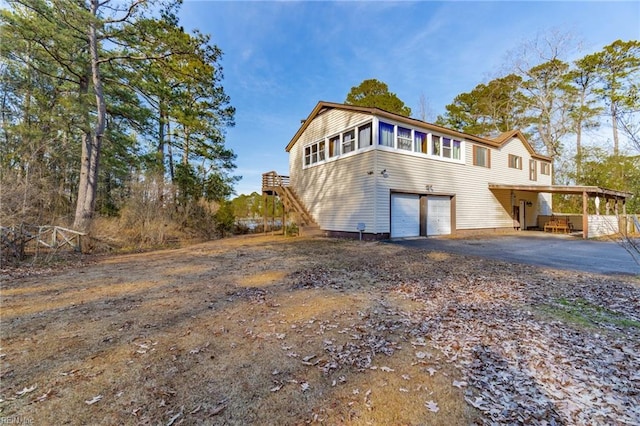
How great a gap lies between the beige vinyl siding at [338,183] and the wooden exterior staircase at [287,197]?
1.61 feet

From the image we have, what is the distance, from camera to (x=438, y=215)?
14.4 metres

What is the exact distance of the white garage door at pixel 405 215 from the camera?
12734mm

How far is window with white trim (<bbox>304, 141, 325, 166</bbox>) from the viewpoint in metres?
15.8

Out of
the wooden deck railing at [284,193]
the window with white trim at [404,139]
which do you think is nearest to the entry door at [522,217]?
the window with white trim at [404,139]

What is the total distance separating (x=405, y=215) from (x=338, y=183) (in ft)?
12.4

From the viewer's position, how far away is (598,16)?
357 inches

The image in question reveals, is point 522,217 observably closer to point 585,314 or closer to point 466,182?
point 466,182

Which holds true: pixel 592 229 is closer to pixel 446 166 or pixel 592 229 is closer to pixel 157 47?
pixel 446 166

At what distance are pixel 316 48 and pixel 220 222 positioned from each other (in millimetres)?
12782

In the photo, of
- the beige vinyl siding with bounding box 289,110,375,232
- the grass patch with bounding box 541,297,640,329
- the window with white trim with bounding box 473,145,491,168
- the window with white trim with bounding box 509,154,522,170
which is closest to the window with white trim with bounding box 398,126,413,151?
the beige vinyl siding with bounding box 289,110,375,232

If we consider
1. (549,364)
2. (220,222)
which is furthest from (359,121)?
(549,364)

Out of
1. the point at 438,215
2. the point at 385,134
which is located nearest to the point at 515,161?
the point at 438,215

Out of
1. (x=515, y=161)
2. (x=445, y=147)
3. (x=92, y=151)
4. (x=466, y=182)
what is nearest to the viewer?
(x=92, y=151)

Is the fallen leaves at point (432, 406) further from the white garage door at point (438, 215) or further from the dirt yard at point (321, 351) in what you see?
the white garage door at point (438, 215)
